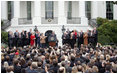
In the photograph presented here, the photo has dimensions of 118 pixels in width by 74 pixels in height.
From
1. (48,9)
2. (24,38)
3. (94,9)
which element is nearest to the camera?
(24,38)

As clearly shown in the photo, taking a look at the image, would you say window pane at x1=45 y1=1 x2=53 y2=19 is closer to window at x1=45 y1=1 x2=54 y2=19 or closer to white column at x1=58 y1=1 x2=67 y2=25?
window at x1=45 y1=1 x2=54 y2=19

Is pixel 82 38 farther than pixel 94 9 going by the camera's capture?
No

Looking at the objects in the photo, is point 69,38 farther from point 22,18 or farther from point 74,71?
point 22,18

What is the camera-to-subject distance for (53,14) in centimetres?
Result: 4509

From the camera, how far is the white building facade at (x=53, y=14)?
41000 mm

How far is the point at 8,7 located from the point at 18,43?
23.0 metres

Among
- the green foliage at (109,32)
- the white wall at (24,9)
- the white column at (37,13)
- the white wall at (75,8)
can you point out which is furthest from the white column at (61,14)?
the green foliage at (109,32)

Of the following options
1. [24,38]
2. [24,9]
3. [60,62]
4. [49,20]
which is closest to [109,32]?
[49,20]

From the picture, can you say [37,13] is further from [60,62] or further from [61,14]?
[60,62]

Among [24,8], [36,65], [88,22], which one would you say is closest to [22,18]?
[24,8]

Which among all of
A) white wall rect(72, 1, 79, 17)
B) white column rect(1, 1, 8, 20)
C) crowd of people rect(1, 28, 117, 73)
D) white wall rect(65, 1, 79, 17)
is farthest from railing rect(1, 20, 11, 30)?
crowd of people rect(1, 28, 117, 73)

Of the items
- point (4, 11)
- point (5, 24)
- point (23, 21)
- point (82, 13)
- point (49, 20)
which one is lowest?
point (5, 24)

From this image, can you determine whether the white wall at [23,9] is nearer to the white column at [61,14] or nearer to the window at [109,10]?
the white column at [61,14]

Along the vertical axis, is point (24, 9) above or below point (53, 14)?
above
